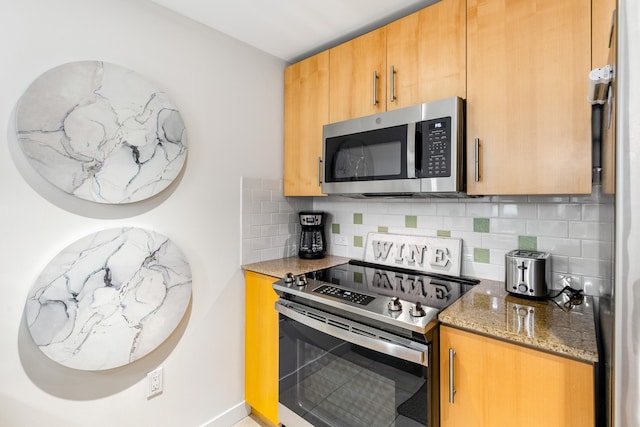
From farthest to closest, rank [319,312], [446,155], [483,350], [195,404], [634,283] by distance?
[195,404] → [319,312] → [446,155] → [483,350] → [634,283]

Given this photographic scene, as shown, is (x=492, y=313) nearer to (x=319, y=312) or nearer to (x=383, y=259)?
(x=319, y=312)

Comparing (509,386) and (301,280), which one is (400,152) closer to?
(301,280)

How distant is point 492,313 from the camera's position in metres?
1.15

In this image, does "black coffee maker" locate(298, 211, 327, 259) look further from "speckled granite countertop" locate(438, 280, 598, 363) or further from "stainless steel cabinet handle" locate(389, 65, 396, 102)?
"speckled granite countertop" locate(438, 280, 598, 363)

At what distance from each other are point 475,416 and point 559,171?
93 centimetres

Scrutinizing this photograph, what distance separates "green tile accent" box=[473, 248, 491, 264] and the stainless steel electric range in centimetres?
8

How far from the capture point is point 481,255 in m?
1.66

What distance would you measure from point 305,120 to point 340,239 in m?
0.86

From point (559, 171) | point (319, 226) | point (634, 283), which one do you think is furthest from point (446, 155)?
point (319, 226)

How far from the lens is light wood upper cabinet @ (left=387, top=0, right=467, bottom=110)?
4.59 ft

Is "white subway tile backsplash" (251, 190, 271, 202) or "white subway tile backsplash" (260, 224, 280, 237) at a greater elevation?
"white subway tile backsplash" (251, 190, 271, 202)

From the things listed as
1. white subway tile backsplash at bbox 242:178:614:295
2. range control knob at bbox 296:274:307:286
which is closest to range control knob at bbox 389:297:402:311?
range control knob at bbox 296:274:307:286

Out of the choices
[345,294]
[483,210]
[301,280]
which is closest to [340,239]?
[301,280]

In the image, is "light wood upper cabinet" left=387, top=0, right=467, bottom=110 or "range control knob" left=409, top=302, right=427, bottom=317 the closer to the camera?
"range control knob" left=409, top=302, right=427, bottom=317
